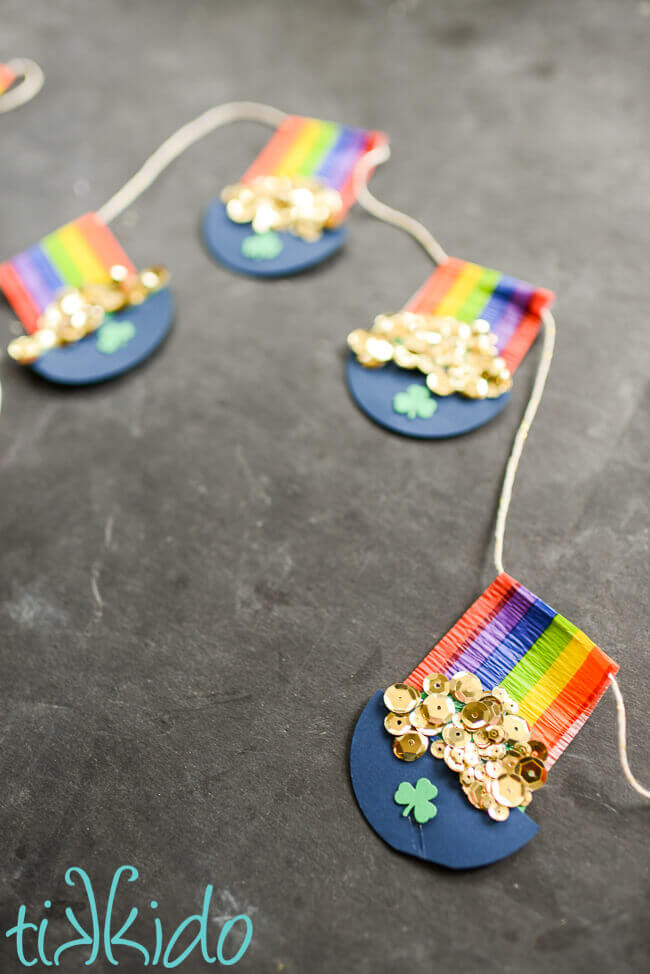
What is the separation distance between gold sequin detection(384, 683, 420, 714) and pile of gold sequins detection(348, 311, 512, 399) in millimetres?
646

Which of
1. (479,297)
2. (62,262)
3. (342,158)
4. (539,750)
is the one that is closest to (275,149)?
(342,158)

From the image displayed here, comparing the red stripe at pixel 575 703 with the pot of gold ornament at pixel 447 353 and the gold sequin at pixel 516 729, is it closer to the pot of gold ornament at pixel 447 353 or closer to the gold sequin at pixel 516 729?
the gold sequin at pixel 516 729

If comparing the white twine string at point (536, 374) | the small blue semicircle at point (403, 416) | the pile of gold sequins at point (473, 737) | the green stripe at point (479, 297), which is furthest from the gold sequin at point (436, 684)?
the green stripe at point (479, 297)

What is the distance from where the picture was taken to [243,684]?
4.61 ft

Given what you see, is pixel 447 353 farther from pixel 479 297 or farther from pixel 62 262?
pixel 62 262

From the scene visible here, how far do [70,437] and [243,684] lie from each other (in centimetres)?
71

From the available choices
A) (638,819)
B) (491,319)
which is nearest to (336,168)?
(491,319)

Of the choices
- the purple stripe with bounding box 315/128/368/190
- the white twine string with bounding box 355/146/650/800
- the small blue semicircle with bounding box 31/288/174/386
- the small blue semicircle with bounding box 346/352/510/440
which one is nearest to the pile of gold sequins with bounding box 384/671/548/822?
the white twine string with bounding box 355/146/650/800

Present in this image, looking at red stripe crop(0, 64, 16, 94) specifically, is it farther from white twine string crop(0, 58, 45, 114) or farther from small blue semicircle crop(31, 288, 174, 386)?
small blue semicircle crop(31, 288, 174, 386)

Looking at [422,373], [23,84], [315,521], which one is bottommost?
[315,521]

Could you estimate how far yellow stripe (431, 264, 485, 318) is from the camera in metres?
1.76

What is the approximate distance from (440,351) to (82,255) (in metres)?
0.95

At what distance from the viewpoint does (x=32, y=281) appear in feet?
6.17

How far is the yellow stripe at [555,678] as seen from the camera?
1312 millimetres
